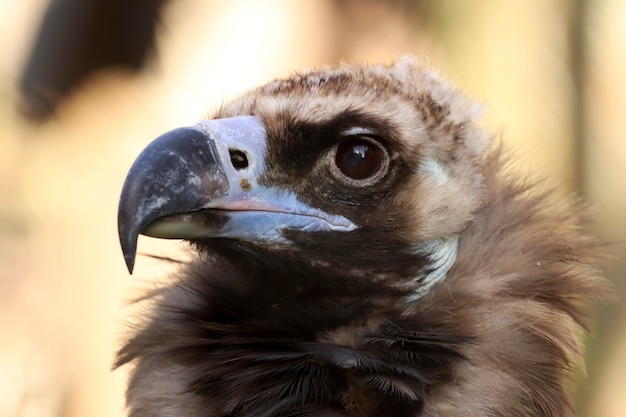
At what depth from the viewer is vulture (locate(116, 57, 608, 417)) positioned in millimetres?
1230

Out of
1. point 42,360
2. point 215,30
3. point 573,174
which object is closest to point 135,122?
point 215,30

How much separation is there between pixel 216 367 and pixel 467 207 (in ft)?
1.88

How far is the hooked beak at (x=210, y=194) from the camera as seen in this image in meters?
1.21

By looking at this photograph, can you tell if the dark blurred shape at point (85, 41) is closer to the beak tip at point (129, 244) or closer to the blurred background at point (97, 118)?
the blurred background at point (97, 118)

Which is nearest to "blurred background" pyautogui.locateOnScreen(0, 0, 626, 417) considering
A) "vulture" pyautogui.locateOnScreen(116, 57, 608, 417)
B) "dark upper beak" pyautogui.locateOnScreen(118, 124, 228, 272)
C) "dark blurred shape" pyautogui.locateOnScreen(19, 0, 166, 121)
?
"dark blurred shape" pyautogui.locateOnScreen(19, 0, 166, 121)

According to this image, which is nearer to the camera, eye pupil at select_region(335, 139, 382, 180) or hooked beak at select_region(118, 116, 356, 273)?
hooked beak at select_region(118, 116, 356, 273)

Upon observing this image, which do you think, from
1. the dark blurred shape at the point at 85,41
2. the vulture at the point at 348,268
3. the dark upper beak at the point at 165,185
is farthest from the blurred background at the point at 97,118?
the dark upper beak at the point at 165,185

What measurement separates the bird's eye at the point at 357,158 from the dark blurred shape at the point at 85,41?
1669 mm

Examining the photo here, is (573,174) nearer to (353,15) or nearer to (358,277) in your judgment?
(353,15)

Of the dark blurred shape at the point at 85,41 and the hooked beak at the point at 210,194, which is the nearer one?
the hooked beak at the point at 210,194

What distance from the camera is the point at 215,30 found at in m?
3.57

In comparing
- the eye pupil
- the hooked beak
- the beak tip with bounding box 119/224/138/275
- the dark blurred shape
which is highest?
the dark blurred shape

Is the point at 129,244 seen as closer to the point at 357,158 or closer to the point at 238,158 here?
the point at 238,158

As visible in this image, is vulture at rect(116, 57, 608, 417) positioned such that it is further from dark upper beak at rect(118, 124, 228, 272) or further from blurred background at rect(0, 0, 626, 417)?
blurred background at rect(0, 0, 626, 417)
